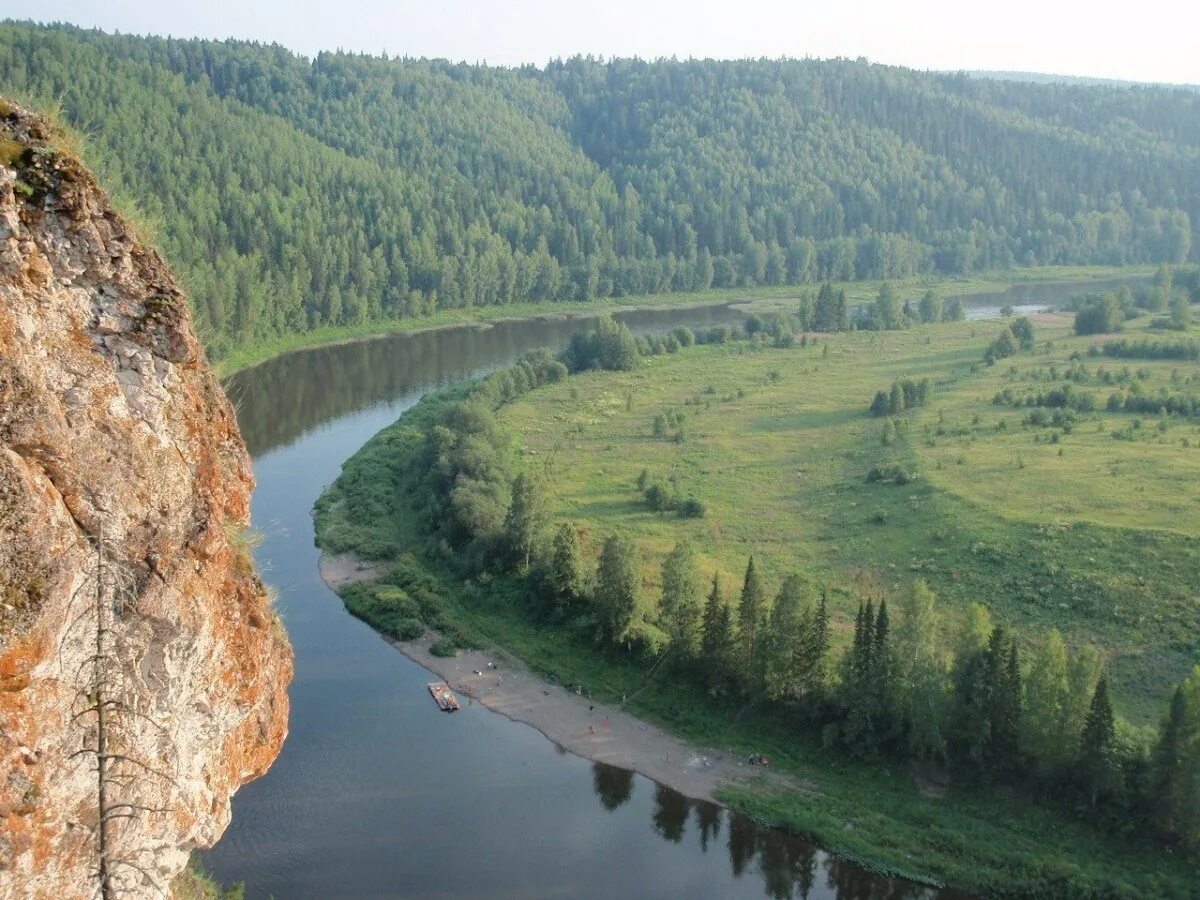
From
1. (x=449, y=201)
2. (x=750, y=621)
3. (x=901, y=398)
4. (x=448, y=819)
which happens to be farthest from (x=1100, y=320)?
(x=448, y=819)

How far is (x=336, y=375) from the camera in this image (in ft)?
317

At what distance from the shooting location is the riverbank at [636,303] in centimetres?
10744

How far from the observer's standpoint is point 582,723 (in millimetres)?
37719

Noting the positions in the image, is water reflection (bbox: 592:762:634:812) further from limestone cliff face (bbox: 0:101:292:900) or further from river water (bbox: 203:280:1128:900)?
limestone cliff face (bbox: 0:101:292:900)

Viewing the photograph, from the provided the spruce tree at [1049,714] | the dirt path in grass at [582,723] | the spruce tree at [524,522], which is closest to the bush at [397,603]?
the dirt path in grass at [582,723]

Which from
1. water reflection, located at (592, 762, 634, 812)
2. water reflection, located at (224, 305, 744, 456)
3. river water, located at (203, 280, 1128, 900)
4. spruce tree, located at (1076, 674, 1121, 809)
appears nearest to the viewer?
river water, located at (203, 280, 1128, 900)

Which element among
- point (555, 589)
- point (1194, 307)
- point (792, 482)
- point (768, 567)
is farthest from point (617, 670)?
point (1194, 307)

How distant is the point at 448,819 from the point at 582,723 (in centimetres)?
669

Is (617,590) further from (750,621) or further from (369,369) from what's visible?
(369,369)

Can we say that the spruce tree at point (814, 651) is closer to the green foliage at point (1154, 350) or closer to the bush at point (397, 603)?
the bush at point (397, 603)

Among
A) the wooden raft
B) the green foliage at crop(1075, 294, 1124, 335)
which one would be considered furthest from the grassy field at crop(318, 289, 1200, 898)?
the green foliage at crop(1075, 294, 1124, 335)

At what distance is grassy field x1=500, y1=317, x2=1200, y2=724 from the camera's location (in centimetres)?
4291

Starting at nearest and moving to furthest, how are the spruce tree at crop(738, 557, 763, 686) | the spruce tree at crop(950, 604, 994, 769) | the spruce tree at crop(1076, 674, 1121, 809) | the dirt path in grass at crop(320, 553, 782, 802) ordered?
the spruce tree at crop(1076, 674, 1121, 809)
the spruce tree at crop(950, 604, 994, 769)
the dirt path in grass at crop(320, 553, 782, 802)
the spruce tree at crop(738, 557, 763, 686)

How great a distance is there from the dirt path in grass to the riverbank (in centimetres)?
5741
